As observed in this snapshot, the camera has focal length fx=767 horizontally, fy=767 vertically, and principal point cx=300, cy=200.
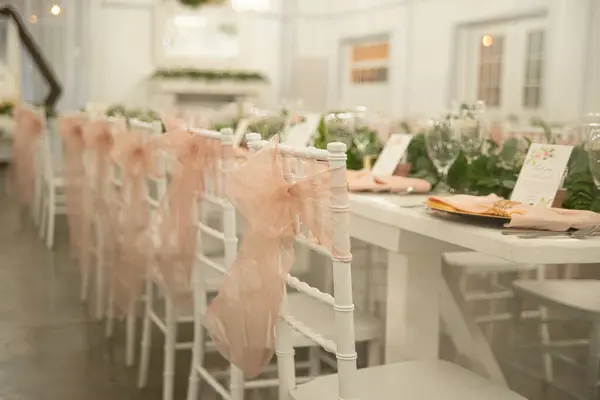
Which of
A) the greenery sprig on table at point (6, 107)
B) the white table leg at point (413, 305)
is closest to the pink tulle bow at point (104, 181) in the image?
the white table leg at point (413, 305)

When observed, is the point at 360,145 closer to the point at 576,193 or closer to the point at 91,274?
the point at 576,193

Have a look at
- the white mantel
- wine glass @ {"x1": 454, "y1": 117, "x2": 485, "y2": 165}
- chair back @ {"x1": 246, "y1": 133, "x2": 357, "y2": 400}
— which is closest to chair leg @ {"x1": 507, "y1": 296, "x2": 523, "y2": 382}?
wine glass @ {"x1": 454, "y1": 117, "x2": 485, "y2": 165}

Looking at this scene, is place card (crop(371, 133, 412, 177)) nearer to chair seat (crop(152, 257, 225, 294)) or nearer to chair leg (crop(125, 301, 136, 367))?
chair seat (crop(152, 257, 225, 294))

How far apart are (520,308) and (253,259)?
1.66 m

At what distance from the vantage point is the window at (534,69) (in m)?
6.21

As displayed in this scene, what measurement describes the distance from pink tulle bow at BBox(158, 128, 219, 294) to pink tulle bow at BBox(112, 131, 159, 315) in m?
0.27

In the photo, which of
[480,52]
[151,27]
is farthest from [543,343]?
[151,27]

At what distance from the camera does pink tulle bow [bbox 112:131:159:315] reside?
2.64 metres

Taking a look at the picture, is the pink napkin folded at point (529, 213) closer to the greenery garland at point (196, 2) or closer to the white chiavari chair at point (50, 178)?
the white chiavari chair at point (50, 178)

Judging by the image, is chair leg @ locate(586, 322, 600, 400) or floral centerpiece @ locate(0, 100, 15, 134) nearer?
chair leg @ locate(586, 322, 600, 400)

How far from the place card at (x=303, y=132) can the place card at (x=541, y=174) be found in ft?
4.00

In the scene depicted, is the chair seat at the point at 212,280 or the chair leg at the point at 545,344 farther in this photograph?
the chair leg at the point at 545,344

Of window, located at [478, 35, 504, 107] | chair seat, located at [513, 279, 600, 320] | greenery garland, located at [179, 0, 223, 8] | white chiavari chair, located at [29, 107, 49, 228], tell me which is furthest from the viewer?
greenery garland, located at [179, 0, 223, 8]

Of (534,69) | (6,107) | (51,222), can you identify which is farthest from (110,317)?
(6,107)
